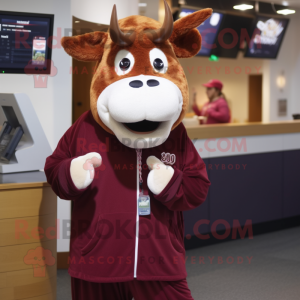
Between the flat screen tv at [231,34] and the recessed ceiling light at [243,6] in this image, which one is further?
the recessed ceiling light at [243,6]

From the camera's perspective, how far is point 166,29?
5.82ft

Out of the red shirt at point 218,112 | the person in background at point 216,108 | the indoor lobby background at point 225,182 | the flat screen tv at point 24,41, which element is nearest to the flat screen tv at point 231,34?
the person in background at point 216,108

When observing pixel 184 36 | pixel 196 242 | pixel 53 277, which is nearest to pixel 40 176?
pixel 53 277

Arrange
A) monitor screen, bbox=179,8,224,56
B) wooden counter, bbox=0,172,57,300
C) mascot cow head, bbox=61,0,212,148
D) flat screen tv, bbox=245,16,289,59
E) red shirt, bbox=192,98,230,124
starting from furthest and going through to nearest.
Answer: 1. flat screen tv, bbox=245,16,289,59
2. monitor screen, bbox=179,8,224,56
3. red shirt, bbox=192,98,230,124
4. wooden counter, bbox=0,172,57,300
5. mascot cow head, bbox=61,0,212,148

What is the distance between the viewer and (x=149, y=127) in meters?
1.79

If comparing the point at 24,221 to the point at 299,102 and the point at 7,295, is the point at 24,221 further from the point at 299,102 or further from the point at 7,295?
the point at 299,102

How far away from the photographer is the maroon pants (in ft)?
6.10

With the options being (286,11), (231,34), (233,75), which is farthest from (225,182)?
(233,75)

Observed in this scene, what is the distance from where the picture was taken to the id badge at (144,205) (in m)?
1.85

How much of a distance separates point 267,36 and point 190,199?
7.03 meters

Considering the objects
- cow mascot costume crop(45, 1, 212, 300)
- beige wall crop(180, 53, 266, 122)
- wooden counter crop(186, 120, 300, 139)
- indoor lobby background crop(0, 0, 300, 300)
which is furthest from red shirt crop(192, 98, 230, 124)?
beige wall crop(180, 53, 266, 122)

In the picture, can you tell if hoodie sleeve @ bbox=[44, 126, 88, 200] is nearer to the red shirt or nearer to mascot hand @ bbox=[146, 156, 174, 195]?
mascot hand @ bbox=[146, 156, 174, 195]

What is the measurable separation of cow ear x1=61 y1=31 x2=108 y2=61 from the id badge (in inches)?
24.9

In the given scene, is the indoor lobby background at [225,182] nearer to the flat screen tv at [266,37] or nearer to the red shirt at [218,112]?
the red shirt at [218,112]
